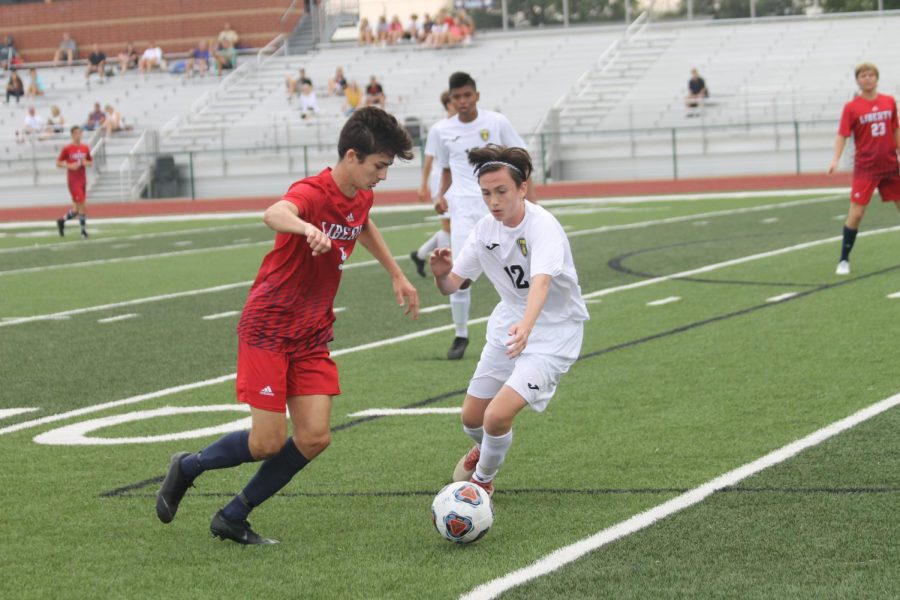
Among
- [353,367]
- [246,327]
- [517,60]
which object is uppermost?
[517,60]

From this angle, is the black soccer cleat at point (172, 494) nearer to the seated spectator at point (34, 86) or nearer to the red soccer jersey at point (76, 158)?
the red soccer jersey at point (76, 158)

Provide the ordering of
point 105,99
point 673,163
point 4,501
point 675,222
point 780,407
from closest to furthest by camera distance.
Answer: point 4,501, point 780,407, point 675,222, point 673,163, point 105,99

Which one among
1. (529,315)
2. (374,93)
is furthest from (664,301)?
(374,93)

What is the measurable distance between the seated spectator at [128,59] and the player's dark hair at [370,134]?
Answer: 147 feet

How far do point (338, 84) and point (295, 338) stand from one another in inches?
1483

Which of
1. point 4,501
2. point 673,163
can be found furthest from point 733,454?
point 673,163

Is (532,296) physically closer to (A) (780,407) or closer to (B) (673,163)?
(A) (780,407)

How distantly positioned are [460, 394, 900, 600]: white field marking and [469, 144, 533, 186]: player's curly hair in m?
1.46

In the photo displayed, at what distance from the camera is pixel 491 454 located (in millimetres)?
6219

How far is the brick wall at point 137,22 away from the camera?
50.0 meters

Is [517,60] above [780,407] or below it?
above

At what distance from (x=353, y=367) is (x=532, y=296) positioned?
476cm

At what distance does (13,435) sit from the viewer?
27.9 feet

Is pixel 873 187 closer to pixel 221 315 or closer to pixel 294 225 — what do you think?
pixel 221 315
